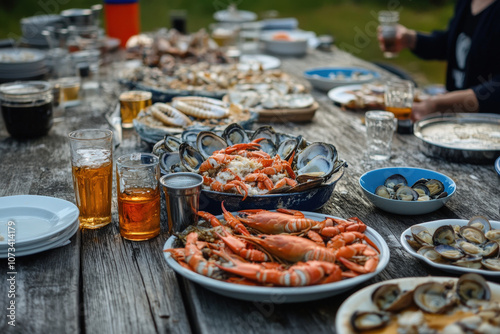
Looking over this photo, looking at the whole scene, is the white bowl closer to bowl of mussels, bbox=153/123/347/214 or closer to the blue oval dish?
bowl of mussels, bbox=153/123/347/214

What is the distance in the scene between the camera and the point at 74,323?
53.4 inches

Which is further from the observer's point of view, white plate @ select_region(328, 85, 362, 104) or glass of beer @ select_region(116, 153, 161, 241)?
white plate @ select_region(328, 85, 362, 104)

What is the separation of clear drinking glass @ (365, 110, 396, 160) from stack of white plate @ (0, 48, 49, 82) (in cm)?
278

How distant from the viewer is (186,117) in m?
2.67

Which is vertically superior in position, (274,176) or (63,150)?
(274,176)

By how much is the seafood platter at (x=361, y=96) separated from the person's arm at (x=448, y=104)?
10.0 inches

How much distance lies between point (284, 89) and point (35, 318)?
7.80 feet

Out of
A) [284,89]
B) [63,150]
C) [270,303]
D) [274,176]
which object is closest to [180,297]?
[270,303]

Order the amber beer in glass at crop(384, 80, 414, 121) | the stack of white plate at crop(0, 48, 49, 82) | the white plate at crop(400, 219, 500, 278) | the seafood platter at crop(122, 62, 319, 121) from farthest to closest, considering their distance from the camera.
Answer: the stack of white plate at crop(0, 48, 49, 82) < the seafood platter at crop(122, 62, 319, 121) < the amber beer in glass at crop(384, 80, 414, 121) < the white plate at crop(400, 219, 500, 278)

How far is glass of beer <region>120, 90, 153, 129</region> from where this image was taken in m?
2.97

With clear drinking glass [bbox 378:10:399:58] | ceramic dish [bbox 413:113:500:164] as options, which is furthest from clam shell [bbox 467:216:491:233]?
clear drinking glass [bbox 378:10:399:58]

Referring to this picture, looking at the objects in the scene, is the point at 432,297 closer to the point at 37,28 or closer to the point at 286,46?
the point at 286,46

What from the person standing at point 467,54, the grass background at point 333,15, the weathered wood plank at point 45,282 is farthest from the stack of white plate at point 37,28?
the grass background at point 333,15

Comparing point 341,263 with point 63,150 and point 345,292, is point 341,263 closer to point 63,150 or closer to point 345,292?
point 345,292
